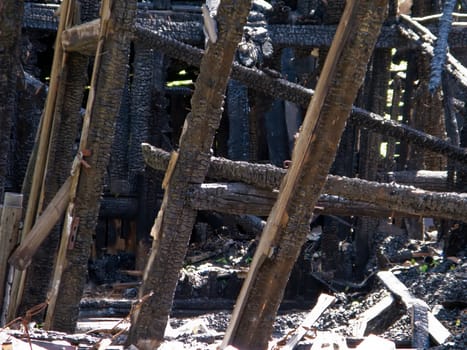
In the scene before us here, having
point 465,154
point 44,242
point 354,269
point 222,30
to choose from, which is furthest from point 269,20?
point 222,30

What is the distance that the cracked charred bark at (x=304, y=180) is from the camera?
5340 mm

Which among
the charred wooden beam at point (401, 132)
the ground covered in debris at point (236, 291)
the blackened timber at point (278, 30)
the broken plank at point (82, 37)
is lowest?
the ground covered in debris at point (236, 291)

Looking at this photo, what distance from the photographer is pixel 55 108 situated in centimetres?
781

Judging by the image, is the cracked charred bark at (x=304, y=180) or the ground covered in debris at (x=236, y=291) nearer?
the cracked charred bark at (x=304, y=180)

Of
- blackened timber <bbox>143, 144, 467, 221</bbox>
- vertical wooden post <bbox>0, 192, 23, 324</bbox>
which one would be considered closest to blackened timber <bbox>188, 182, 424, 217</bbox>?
Answer: blackened timber <bbox>143, 144, 467, 221</bbox>

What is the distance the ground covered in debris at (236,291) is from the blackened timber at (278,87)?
3.86 feet

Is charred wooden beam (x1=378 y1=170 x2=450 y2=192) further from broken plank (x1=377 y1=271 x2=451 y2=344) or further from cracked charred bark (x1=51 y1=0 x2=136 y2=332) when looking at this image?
cracked charred bark (x1=51 y1=0 x2=136 y2=332)

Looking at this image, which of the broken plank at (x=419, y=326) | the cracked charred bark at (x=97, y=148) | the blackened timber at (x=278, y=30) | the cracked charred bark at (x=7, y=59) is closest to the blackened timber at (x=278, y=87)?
the cracked charred bark at (x=7, y=59)

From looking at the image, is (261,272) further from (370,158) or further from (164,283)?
(370,158)

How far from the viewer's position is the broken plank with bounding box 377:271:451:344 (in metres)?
6.86

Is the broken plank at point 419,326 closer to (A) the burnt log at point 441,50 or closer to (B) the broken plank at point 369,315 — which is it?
(B) the broken plank at point 369,315

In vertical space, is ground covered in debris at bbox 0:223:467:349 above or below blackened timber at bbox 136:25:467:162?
below

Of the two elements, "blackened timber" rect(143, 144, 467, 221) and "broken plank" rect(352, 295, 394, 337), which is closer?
"blackened timber" rect(143, 144, 467, 221)

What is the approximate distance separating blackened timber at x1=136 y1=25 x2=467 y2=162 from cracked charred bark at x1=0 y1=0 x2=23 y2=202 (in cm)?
99
